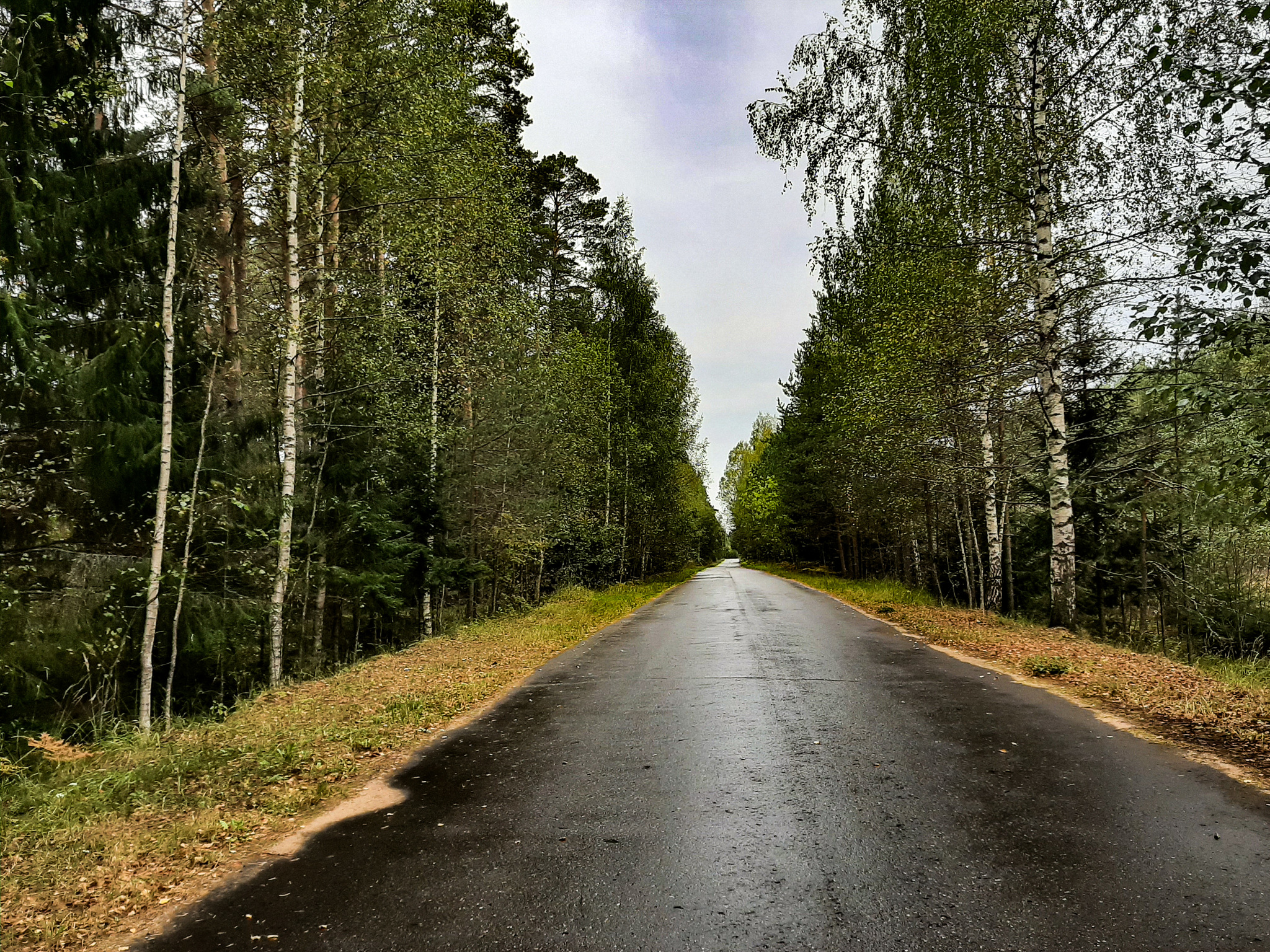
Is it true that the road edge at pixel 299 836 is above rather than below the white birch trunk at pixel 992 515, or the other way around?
below

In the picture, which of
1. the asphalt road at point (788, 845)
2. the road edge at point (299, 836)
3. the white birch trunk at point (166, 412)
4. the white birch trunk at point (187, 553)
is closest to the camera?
the asphalt road at point (788, 845)

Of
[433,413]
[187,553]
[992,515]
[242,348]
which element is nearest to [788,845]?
[187,553]

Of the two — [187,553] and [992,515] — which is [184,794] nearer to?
[187,553]

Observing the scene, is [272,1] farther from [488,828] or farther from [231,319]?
[488,828]

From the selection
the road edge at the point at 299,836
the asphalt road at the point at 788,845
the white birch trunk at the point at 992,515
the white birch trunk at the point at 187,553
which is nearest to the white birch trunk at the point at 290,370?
the white birch trunk at the point at 187,553

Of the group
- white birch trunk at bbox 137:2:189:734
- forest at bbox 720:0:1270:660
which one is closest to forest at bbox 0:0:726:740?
white birch trunk at bbox 137:2:189:734

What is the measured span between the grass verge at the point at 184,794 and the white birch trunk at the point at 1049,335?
29.7 feet

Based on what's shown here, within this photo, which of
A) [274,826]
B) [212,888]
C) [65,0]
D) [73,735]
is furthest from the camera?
[65,0]

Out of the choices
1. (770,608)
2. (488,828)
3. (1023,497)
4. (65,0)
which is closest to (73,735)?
(488,828)

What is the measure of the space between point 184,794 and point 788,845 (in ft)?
14.1

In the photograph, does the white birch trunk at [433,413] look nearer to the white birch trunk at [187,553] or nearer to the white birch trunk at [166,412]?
the white birch trunk at [187,553]

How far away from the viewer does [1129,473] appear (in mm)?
11203

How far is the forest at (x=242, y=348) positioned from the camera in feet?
23.9

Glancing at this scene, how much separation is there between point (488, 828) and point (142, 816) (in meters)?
2.45
